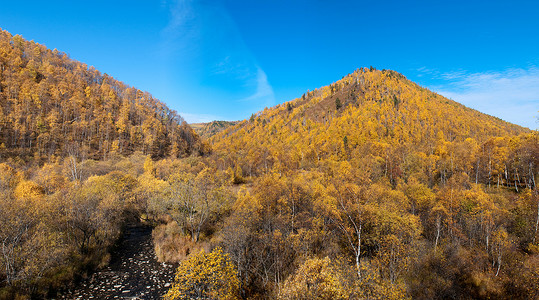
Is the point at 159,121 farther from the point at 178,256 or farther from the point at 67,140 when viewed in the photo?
the point at 178,256

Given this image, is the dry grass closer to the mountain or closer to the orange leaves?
the mountain

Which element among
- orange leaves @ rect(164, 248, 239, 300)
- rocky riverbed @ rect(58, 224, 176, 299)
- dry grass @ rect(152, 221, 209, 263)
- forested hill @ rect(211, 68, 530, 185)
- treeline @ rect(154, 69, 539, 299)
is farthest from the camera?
forested hill @ rect(211, 68, 530, 185)

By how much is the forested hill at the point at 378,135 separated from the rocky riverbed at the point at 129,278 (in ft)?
212

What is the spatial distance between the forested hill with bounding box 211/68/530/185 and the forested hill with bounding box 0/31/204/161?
151 feet

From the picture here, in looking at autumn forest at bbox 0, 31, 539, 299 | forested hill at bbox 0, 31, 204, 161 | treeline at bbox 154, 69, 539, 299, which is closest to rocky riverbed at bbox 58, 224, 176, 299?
autumn forest at bbox 0, 31, 539, 299

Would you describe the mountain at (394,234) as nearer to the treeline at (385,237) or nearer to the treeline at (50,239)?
the treeline at (385,237)

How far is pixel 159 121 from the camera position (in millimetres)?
131375

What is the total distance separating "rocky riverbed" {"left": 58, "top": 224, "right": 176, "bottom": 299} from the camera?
20500mm

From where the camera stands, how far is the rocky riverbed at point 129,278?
20.5 meters

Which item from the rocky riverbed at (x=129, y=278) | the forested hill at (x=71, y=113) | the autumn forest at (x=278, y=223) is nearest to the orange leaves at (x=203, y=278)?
the autumn forest at (x=278, y=223)

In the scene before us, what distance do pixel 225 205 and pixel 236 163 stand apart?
67.3 m

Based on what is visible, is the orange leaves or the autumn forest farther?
the autumn forest

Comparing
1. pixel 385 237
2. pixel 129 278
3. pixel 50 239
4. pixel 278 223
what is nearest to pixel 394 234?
pixel 385 237

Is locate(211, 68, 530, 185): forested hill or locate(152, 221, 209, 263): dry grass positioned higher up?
locate(211, 68, 530, 185): forested hill
